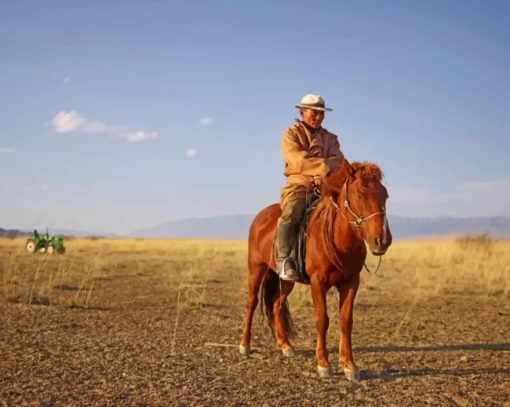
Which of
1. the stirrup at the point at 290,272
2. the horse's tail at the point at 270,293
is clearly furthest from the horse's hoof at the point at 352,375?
the horse's tail at the point at 270,293

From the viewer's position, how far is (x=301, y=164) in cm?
621

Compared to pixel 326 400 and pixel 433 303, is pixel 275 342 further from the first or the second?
pixel 433 303

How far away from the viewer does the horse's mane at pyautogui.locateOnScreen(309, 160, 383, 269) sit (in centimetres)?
534

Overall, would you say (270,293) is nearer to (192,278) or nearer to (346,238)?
(346,238)

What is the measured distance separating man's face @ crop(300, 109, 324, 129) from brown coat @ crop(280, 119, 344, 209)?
0.09m

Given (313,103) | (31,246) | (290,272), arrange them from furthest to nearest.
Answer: (31,246), (313,103), (290,272)

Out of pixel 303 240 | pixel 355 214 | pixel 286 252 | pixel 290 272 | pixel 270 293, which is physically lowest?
pixel 270 293

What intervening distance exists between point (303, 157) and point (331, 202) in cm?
67

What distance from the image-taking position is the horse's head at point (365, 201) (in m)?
5.05

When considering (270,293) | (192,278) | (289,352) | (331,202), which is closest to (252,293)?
(270,293)

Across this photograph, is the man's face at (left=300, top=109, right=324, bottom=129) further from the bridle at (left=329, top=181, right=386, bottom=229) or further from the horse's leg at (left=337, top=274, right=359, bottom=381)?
the horse's leg at (left=337, top=274, right=359, bottom=381)

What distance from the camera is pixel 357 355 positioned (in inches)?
266

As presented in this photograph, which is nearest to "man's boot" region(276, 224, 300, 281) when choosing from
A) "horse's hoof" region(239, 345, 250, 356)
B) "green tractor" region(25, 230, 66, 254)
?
"horse's hoof" region(239, 345, 250, 356)

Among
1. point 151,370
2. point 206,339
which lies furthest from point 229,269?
point 151,370
